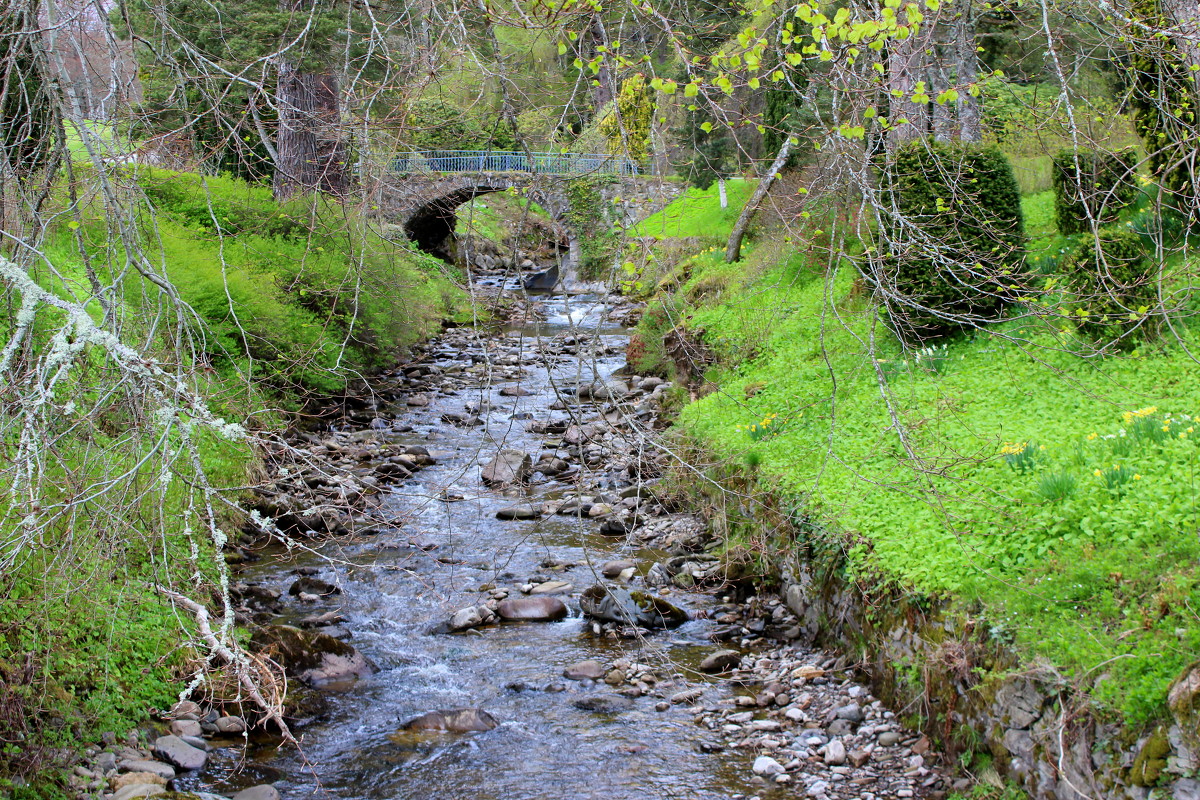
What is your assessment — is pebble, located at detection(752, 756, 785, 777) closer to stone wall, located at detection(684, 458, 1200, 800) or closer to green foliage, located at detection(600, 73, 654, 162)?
stone wall, located at detection(684, 458, 1200, 800)

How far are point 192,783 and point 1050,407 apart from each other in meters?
6.53

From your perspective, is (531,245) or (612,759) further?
(531,245)

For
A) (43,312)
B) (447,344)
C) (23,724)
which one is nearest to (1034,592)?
(23,724)

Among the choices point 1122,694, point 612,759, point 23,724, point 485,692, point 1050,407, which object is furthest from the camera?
point 1050,407

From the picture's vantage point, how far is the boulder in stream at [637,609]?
7.00 m

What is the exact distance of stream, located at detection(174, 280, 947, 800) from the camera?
5043 millimetres

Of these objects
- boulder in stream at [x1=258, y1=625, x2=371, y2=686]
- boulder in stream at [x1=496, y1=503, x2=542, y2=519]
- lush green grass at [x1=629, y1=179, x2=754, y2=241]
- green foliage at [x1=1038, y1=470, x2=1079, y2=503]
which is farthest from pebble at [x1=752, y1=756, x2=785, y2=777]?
lush green grass at [x1=629, y1=179, x2=754, y2=241]

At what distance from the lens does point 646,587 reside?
773 cm

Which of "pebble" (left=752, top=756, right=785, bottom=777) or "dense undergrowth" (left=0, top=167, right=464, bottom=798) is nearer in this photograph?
"dense undergrowth" (left=0, top=167, right=464, bottom=798)

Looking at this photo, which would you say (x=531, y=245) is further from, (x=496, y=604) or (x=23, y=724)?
(x=23, y=724)

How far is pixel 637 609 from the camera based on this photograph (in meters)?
7.07

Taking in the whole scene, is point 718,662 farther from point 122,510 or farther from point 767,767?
point 122,510

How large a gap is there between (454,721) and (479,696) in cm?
41

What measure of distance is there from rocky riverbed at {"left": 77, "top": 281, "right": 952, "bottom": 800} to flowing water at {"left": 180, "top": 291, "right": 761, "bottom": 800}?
0.02 metres
